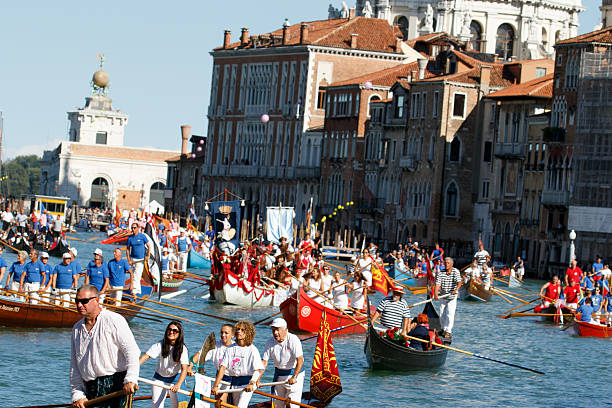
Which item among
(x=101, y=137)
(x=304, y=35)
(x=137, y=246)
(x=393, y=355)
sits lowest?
(x=393, y=355)

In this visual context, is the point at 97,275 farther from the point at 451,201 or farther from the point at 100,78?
the point at 100,78

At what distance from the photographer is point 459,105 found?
68000 mm

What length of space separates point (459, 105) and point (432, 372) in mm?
44446

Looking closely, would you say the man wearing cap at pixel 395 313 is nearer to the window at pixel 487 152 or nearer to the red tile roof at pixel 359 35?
the window at pixel 487 152

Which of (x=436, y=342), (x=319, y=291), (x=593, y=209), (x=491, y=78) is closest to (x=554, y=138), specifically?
(x=593, y=209)

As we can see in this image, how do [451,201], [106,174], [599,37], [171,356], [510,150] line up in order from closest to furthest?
[171,356], [599,37], [510,150], [451,201], [106,174]

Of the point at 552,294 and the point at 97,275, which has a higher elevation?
the point at 97,275

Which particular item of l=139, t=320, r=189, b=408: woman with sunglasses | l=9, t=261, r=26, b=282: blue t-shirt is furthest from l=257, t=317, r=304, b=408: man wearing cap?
l=9, t=261, r=26, b=282: blue t-shirt

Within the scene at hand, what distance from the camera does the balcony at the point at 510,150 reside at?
64.2m

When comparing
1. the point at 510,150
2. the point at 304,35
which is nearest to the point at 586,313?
the point at 510,150

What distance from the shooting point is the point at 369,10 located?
96125 millimetres

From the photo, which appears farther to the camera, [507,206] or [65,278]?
[507,206]

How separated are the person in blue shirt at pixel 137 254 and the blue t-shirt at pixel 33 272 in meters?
2.13

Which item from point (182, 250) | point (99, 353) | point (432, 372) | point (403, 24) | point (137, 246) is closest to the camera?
point (99, 353)
